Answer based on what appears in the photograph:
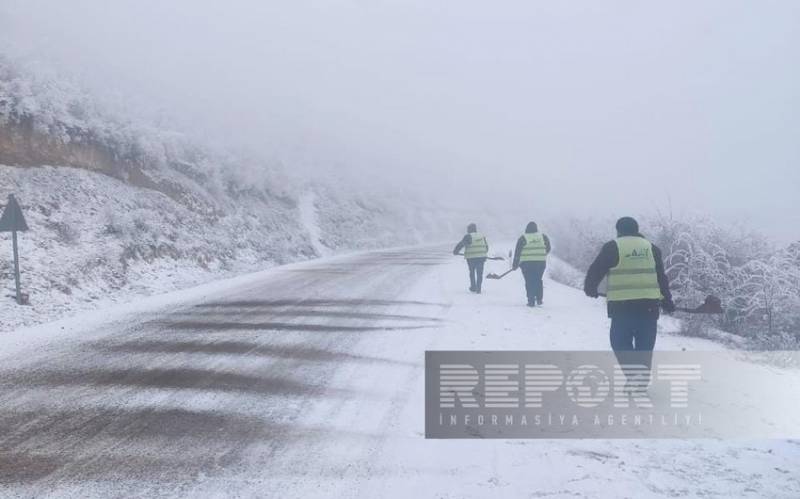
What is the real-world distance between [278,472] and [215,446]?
792mm

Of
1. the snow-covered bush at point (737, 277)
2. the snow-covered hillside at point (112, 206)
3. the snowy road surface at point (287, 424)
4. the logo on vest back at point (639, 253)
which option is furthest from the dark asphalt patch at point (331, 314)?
the logo on vest back at point (639, 253)

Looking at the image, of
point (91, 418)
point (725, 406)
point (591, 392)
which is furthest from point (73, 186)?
point (725, 406)

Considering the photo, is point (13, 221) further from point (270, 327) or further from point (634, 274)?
point (634, 274)

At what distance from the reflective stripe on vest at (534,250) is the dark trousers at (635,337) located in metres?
6.27

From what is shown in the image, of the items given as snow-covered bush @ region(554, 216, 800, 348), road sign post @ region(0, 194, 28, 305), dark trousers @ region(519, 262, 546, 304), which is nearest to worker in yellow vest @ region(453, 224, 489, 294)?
dark trousers @ region(519, 262, 546, 304)

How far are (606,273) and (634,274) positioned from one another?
0.28 m

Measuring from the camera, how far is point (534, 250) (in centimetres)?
1233

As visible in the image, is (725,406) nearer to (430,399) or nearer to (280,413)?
(430,399)

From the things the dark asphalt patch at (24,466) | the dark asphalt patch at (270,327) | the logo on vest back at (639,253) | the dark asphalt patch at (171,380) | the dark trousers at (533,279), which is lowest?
the dark asphalt patch at (270,327)

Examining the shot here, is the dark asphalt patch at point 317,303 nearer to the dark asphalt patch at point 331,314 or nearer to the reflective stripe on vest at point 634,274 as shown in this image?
the dark asphalt patch at point 331,314

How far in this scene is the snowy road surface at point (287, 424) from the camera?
13.8 ft

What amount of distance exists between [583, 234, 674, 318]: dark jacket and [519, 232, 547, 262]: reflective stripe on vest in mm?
6159

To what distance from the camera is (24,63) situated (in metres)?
17.2

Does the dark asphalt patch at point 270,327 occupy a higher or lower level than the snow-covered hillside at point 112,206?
lower
